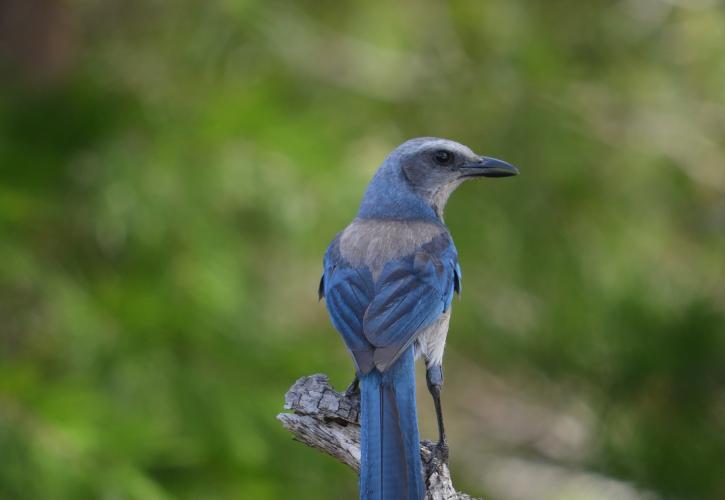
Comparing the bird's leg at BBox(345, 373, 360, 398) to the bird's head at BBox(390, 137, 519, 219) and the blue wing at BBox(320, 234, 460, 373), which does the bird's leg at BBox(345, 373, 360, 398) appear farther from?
the bird's head at BBox(390, 137, 519, 219)

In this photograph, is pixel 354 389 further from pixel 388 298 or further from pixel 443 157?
pixel 443 157

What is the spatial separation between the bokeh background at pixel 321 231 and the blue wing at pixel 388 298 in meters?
1.67

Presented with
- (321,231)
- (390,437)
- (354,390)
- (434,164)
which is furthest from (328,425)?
(321,231)

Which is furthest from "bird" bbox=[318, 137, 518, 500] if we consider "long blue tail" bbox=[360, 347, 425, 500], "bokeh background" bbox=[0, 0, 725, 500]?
"bokeh background" bbox=[0, 0, 725, 500]

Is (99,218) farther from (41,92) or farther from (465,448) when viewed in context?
(465,448)

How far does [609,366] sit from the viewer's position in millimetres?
5961

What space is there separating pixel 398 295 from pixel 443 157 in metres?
1.04

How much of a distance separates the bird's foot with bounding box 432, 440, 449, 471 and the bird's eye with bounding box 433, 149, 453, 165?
1.48 meters

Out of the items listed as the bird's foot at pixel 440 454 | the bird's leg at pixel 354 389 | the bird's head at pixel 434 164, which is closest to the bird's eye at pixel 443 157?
the bird's head at pixel 434 164

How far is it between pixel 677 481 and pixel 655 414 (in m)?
0.35

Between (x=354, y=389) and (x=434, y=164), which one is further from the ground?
(x=434, y=164)

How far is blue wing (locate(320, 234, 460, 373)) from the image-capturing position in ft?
13.3

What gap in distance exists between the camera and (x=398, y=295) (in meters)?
4.31

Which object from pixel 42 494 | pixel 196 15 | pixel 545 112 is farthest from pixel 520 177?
pixel 42 494
